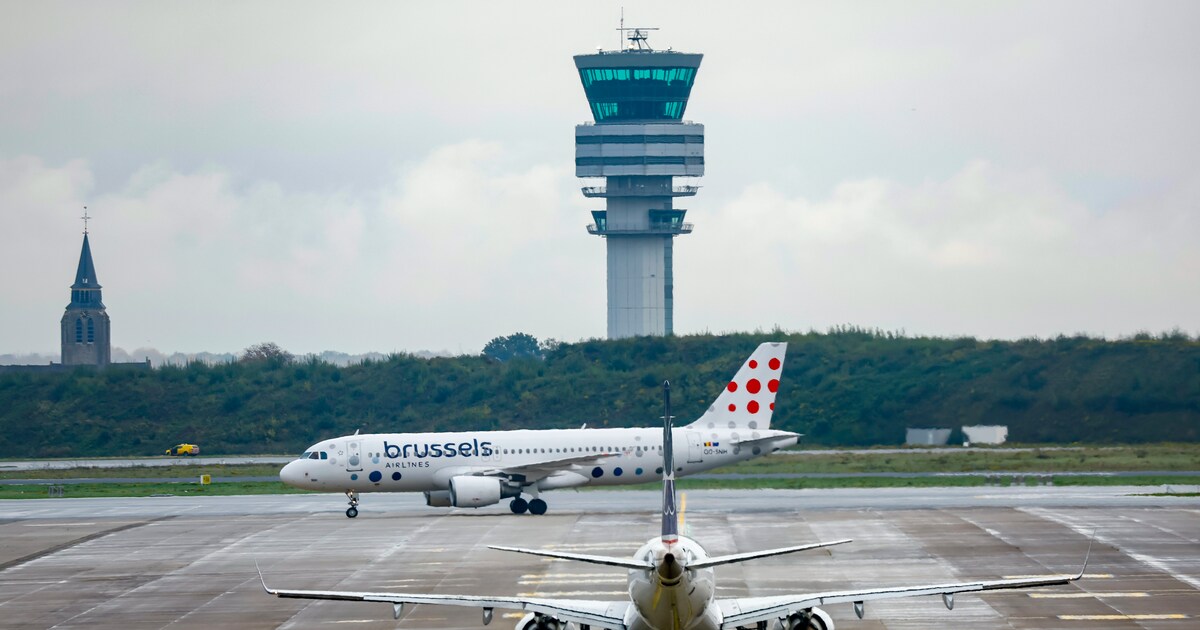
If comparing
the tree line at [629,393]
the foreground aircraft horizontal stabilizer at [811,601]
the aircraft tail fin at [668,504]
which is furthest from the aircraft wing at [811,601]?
the tree line at [629,393]

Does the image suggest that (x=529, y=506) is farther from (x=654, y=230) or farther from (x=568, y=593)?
(x=654, y=230)

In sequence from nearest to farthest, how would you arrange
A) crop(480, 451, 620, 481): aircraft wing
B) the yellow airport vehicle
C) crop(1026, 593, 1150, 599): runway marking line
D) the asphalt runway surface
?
the asphalt runway surface, crop(1026, 593, 1150, 599): runway marking line, crop(480, 451, 620, 481): aircraft wing, the yellow airport vehicle

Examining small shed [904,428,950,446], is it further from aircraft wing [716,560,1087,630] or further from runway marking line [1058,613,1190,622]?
aircraft wing [716,560,1087,630]

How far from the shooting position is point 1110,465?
72.8 meters

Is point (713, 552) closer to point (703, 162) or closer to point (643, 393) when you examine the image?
point (643, 393)

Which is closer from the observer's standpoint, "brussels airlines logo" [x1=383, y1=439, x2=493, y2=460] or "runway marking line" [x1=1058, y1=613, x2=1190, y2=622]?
"runway marking line" [x1=1058, y1=613, x2=1190, y2=622]

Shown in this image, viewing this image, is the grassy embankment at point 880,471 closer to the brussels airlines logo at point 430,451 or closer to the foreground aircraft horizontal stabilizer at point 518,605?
the brussels airlines logo at point 430,451

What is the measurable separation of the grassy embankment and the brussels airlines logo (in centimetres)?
1127

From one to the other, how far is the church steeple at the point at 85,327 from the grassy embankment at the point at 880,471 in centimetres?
10889

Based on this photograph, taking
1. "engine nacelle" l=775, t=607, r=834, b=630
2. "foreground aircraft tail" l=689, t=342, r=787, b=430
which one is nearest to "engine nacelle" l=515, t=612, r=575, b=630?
"engine nacelle" l=775, t=607, r=834, b=630

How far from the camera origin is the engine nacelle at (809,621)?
81.1 ft

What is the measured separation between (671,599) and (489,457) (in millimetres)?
35364

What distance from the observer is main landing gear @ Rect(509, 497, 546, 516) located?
56.1 m

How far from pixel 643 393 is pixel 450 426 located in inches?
637
